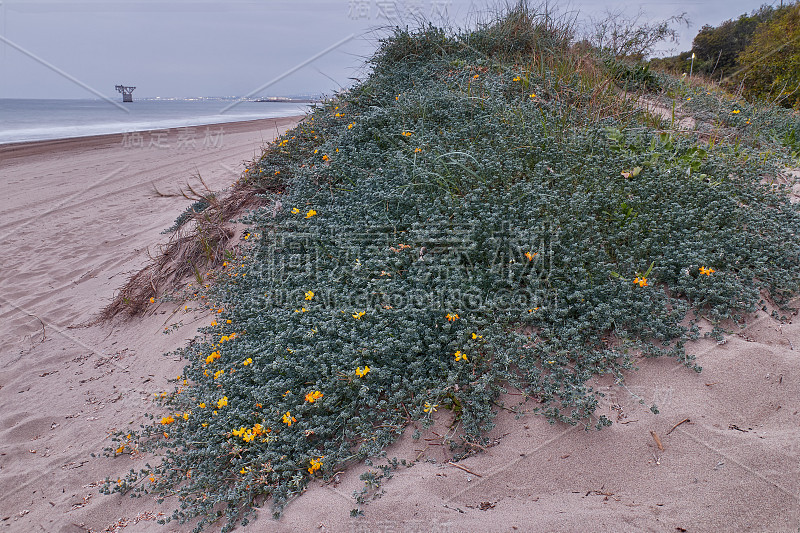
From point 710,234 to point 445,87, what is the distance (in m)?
3.10

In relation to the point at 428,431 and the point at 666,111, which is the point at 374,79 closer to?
the point at 666,111

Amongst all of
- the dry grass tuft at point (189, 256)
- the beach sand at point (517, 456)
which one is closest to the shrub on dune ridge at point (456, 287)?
the beach sand at point (517, 456)

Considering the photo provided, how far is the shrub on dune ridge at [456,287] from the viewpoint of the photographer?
2.31m

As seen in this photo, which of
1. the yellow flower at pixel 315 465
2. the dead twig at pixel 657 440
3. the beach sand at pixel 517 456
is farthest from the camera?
the yellow flower at pixel 315 465

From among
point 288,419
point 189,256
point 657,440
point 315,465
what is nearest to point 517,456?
point 657,440

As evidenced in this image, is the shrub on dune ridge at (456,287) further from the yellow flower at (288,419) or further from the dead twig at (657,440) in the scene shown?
the dead twig at (657,440)

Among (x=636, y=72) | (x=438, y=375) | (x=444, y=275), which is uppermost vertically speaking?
(x=636, y=72)

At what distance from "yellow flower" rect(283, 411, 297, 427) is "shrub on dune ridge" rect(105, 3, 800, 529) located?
0.5 inches

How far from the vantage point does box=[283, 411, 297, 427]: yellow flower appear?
229 centimetres

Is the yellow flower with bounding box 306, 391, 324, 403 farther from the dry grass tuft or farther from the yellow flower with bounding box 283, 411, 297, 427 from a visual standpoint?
the dry grass tuft

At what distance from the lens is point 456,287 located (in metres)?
2.75

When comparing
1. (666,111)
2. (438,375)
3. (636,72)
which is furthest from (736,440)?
(636,72)

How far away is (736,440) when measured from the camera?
1942 mm

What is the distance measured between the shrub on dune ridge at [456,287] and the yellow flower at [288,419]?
0.01 m
